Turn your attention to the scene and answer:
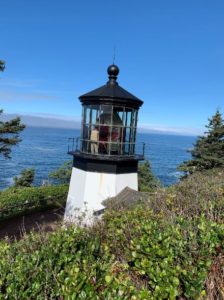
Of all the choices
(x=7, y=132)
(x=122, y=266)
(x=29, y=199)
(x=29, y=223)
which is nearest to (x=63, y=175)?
(x=29, y=199)

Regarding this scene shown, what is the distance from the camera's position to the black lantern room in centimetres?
1159

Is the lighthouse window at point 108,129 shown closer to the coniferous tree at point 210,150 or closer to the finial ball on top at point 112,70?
the finial ball on top at point 112,70

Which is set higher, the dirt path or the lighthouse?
the lighthouse

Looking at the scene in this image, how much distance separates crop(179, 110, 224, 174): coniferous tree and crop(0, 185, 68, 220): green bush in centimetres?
951

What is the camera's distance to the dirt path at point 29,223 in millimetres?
14220

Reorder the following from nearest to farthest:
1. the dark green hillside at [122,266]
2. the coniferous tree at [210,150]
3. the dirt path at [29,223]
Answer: the dark green hillside at [122,266]
the dirt path at [29,223]
the coniferous tree at [210,150]

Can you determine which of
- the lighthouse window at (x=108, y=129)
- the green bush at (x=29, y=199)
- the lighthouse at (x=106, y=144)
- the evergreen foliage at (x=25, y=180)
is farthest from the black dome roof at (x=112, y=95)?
the evergreen foliage at (x=25, y=180)

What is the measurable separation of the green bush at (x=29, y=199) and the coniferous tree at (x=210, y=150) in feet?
31.2

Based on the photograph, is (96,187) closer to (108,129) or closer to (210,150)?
(108,129)

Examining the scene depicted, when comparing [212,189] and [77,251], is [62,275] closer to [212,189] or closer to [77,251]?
[77,251]

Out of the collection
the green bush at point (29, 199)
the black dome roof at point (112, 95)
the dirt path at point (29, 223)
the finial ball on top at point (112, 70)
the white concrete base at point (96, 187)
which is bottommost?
the dirt path at point (29, 223)

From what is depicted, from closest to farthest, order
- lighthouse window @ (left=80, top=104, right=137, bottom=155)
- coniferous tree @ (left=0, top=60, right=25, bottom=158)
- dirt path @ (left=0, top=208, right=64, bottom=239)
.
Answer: lighthouse window @ (left=80, top=104, right=137, bottom=155) < dirt path @ (left=0, top=208, right=64, bottom=239) < coniferous tree @ (left=0, top=60, right=25, bottom=158)

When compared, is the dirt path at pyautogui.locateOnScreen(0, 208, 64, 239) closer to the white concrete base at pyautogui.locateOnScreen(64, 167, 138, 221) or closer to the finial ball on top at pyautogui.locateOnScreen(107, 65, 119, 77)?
the white concrete base at pyautogui.locateOnScreen(64, 167, 138, 221)

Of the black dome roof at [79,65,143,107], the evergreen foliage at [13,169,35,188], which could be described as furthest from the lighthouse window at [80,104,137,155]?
the evergreen foliage at [13,169,35,188]
